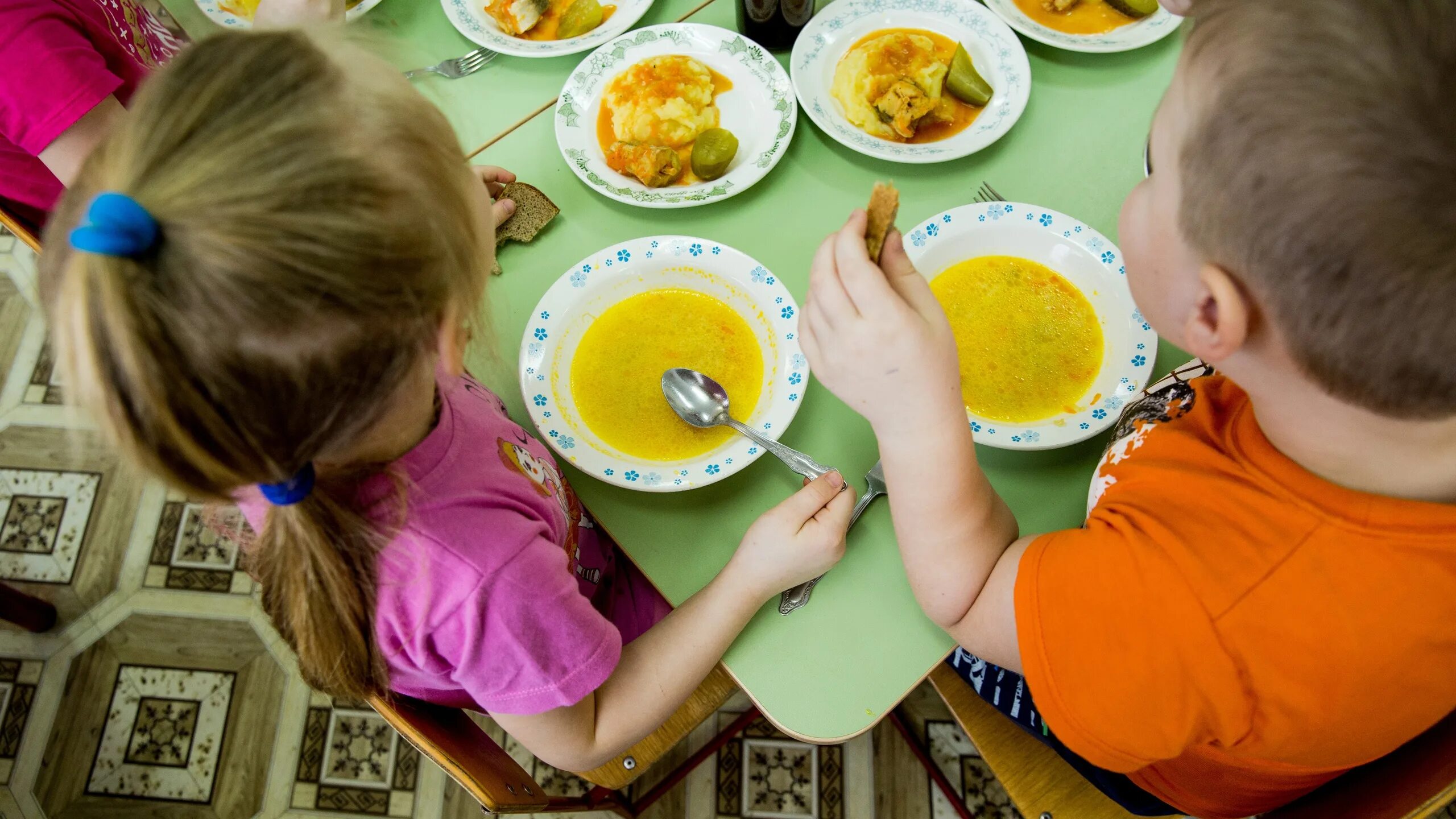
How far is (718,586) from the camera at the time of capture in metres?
0.88

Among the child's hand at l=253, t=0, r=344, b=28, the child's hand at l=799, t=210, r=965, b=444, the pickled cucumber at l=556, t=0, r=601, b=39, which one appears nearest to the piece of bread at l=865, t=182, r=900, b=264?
the child's hand at l=799, t=210, r=965, b=444

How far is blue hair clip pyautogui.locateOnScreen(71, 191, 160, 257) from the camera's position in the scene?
1.55 ft

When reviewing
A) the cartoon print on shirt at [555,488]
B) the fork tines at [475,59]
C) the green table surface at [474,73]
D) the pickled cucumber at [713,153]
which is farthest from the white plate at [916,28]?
the cartoon print on shirt at [555,488]

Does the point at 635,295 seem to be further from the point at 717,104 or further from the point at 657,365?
the point at 717,104

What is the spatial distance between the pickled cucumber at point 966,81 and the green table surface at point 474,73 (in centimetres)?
43

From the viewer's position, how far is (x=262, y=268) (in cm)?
52

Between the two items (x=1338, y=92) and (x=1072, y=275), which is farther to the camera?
(x=1072, y=275)

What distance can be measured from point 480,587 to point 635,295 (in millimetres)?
454

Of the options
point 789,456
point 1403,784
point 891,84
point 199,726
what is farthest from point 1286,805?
point 199,726

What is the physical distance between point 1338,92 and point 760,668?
0.70 metres

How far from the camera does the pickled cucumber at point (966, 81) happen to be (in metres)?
1.18

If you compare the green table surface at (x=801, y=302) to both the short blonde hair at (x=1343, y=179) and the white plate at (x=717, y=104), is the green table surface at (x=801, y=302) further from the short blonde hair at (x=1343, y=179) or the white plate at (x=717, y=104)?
the short blonde hair at (x=1343, y=179)

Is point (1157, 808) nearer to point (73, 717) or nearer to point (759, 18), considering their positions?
point (759, 18)

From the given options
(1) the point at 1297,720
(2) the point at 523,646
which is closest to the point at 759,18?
(2) the point at 523,646
